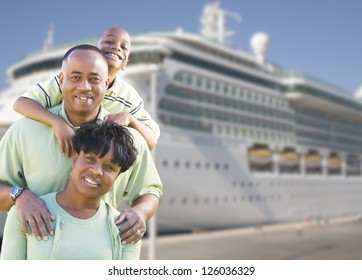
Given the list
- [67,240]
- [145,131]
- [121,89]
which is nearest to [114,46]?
[121,89]

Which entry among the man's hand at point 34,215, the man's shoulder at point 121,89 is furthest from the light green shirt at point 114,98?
the man's hand at point 34,215

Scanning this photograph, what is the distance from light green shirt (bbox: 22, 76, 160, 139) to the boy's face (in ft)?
0.17

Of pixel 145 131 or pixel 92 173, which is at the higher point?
pixel 145 131

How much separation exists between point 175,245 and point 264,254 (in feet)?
5.51

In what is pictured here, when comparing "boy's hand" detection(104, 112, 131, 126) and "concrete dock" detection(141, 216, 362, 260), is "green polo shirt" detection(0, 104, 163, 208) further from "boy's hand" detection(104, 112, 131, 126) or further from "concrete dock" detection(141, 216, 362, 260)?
"concrete dock" detection(141, 216, 362, 260)

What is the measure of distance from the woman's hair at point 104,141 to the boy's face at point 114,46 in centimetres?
19

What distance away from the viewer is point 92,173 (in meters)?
0.87

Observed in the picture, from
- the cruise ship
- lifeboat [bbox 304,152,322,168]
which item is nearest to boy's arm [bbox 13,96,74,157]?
the cruise ship

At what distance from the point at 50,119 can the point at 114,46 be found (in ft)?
0.79

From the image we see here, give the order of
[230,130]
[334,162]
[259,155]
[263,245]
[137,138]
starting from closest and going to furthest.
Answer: [137,138] → [263,245] → [230,130] → [259,155] → [334,162]

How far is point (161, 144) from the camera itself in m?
8.61

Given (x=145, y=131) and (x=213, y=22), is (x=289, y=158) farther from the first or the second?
(x=145, y=131)

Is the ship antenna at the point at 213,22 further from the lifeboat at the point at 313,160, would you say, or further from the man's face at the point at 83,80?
the man's face at the point at 83,80
